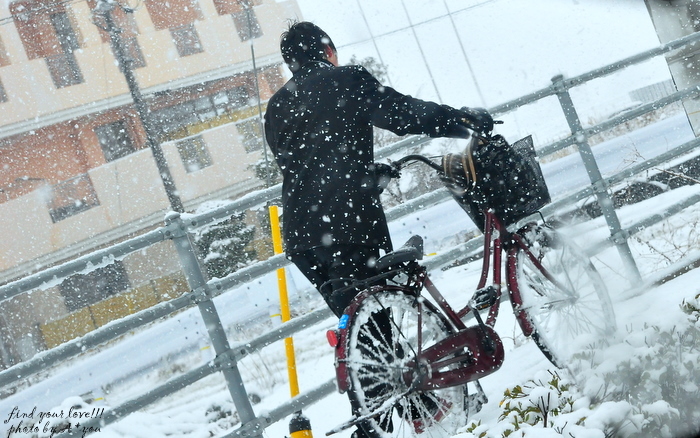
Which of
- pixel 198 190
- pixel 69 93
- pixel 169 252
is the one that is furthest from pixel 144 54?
pixel 169 252

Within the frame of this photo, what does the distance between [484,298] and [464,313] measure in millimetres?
151

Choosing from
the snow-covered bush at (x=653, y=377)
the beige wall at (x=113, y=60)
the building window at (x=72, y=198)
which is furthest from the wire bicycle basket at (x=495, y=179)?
the beige wall at (x=113, y=60)

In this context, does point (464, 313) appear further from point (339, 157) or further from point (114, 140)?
point (114, 140)

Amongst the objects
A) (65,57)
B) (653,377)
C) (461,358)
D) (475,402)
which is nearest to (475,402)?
(475,402)

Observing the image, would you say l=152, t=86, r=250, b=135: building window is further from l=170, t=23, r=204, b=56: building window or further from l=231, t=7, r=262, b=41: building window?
l=231, t=7, r=262, b=41: building window

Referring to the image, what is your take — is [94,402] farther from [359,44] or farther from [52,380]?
[359,44]

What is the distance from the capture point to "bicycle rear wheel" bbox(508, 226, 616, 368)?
10.1ft

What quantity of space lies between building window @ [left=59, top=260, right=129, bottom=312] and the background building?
0.04 m

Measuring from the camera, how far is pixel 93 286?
18.2m

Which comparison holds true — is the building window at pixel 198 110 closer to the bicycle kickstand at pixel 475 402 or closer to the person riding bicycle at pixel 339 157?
the person riding bicycle at pixel 339 157

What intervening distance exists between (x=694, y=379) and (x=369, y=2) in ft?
121

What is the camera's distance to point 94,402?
8539 millimetres

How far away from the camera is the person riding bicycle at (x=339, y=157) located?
2.68 metres

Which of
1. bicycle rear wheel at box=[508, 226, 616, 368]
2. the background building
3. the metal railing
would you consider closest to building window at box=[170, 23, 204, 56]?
the background building
